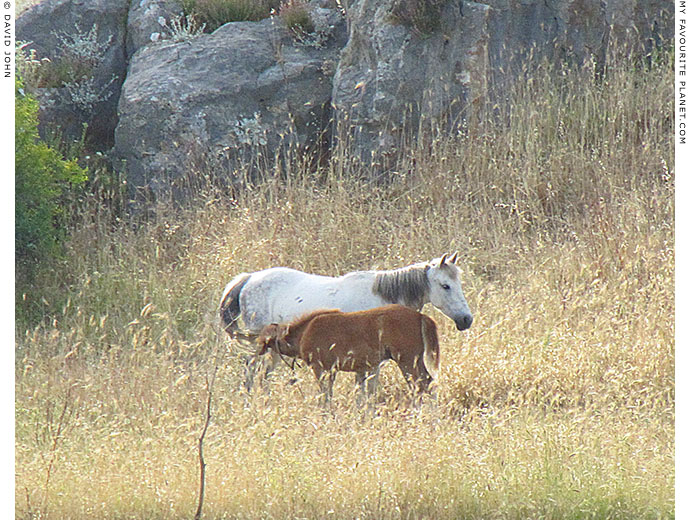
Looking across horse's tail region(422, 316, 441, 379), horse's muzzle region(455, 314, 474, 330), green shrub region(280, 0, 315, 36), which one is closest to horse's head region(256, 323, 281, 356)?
horse's tail region(422, 316, 441, 379)

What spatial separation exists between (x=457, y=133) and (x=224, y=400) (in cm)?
503

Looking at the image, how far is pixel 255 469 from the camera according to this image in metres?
4.41

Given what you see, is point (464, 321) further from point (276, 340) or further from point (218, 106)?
point (218, 106)

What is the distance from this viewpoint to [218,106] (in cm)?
1024

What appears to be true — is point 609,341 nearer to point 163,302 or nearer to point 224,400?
point 224,400

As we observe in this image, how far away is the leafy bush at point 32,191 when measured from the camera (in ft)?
27.1

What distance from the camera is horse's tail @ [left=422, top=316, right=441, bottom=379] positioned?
18.0ft

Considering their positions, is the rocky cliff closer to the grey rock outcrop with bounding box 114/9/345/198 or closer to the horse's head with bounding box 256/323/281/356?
the grey rock outcrop with bounding box 114/9/345/198

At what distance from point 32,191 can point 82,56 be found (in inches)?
150

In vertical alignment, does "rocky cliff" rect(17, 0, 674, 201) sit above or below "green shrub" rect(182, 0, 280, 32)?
below

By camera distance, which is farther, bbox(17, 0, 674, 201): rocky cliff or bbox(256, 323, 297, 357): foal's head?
bbox(17, 0, 674, 201): rocky cliff

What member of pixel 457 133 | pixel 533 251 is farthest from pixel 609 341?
pixel 457 133

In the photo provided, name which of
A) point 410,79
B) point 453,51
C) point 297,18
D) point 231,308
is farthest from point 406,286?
point 297,18

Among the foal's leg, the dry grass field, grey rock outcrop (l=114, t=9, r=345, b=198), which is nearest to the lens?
the dry grass field
